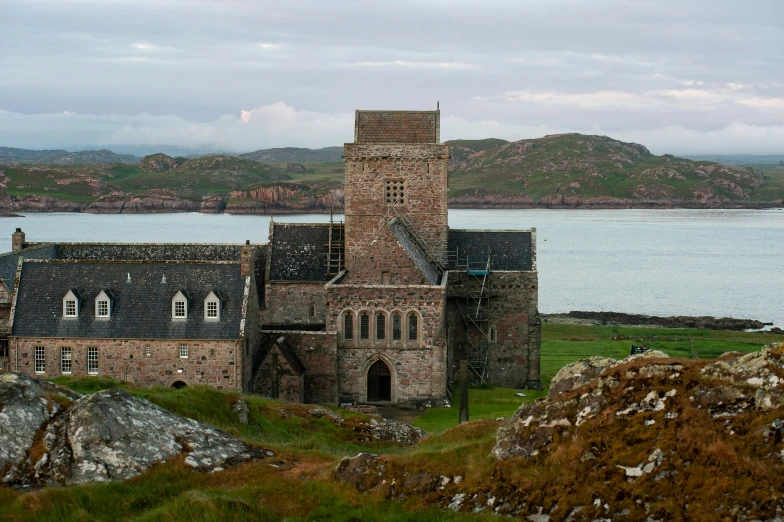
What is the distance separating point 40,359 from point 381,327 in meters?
16.3

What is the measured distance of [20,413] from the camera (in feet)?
59.9

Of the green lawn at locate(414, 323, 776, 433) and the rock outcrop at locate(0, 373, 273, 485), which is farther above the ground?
the rock outcrop at locate(0, 373, 273, 485)

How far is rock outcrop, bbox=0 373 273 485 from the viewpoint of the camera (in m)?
17.4

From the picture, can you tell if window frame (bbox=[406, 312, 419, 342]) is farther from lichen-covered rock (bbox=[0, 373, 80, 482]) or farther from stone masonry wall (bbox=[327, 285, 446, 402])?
lichen-covered rock (bbox=[0, 373, 80, 482])

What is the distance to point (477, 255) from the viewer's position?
170 feet

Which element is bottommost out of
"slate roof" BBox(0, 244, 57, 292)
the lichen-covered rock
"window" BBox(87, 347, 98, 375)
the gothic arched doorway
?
the gothic arched doorway

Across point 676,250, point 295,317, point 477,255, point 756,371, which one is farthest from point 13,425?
point 676,250

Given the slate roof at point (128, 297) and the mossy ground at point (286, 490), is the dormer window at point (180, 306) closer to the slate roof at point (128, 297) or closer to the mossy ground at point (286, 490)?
the slate roof at point (128, 297)

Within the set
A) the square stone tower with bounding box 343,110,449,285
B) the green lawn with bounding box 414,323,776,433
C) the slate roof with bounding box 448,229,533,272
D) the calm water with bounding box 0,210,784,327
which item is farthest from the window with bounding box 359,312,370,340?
the calm water with bounding box 0,210,784,327

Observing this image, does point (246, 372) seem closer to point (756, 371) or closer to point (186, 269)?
point (186, 269)

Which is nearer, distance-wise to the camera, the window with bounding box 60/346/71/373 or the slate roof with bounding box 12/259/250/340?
the slate roof with bounding box 12/259/250/340

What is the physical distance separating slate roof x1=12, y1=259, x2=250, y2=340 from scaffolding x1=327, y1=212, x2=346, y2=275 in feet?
26.8

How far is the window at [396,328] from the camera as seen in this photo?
43594 millimetres

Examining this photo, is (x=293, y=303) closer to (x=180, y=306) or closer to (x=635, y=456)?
(x=180, y=306)
